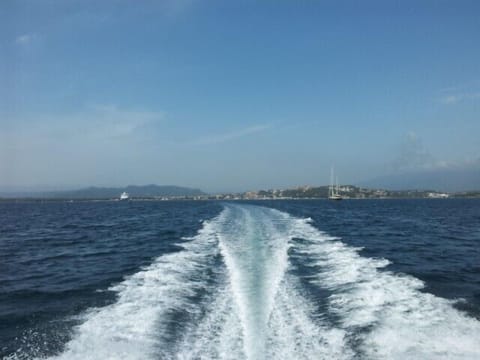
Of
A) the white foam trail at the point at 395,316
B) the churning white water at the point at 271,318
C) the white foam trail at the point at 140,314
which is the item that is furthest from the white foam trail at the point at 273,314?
the white foam trail at the point at 140,314

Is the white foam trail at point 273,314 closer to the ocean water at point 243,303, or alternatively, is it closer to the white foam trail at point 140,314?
the ocean water at point 243,303

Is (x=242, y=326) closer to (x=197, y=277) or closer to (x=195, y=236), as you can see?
(x=197, y=277)

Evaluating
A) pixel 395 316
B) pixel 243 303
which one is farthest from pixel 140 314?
pixel 395 316

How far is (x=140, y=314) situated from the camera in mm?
11398

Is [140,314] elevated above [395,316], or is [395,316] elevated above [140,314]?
[395,316]

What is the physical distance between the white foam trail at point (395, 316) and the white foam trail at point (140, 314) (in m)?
4.98

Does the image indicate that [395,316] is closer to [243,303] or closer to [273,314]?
[273,314]

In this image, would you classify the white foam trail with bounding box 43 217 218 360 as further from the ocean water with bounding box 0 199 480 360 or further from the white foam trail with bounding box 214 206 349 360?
the white foam trail with bounding box 214 206 349 360

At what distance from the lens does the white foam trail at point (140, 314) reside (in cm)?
888

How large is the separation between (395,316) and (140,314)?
7484 mm

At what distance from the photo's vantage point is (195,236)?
30.3 metres

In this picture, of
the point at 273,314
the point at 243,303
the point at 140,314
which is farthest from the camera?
the point at 243,303

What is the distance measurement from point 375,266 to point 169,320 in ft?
35.8

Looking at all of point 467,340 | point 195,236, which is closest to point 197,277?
point 467,340
